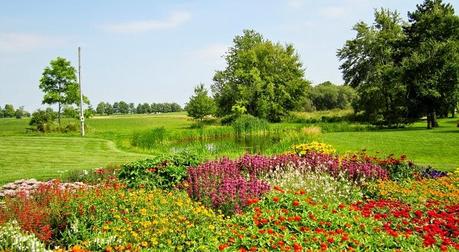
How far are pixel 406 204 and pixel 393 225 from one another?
4.22 ft

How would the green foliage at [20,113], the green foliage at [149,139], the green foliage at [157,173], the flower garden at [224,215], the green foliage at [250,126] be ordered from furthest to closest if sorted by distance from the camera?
the green foliage at [20,113] → the green foliage at [250,126] → the green foliage at [149,139] → the green foliage at [157,173] → the flower garden at [224,215]

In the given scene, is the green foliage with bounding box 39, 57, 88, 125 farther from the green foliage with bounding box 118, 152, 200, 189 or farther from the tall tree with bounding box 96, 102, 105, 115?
the tall tree with bounding box 96, 102, 105, 115

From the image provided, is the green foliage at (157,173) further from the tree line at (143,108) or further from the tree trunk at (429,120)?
the tree line at (143,108)

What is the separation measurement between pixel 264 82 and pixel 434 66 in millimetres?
20927

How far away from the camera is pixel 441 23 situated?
33.6 metres

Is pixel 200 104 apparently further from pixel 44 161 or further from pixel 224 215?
pixel 224 215

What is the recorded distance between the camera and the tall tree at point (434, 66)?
29.7m

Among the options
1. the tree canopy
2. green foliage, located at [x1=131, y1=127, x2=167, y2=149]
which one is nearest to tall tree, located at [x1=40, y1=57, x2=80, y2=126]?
green foliage, located at [x1=131, y1=127, x2=167, y2=149]

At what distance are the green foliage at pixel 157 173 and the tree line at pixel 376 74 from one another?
25491mm

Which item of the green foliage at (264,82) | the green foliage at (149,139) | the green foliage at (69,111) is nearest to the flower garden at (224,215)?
the green foliage at (149,139)

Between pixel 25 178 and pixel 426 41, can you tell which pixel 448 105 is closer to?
pixel 426 41

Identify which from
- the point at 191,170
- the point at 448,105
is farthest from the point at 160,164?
the point at 448,105

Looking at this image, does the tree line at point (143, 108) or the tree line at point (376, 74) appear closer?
the tree line at point (376, 74)

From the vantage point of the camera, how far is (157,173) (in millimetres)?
9008
